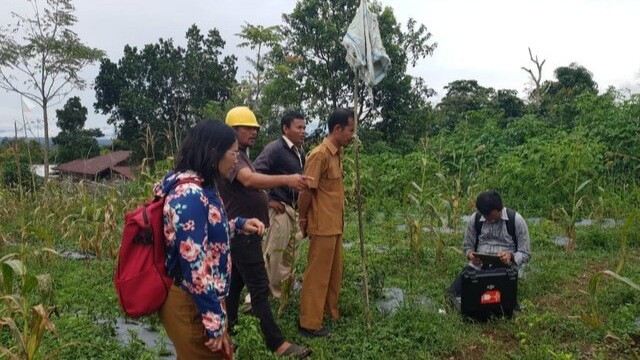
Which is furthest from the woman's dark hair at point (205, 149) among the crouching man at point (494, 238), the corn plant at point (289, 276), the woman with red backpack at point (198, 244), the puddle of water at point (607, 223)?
the puddle of water at point (607, 223)

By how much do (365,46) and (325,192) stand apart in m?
1.08

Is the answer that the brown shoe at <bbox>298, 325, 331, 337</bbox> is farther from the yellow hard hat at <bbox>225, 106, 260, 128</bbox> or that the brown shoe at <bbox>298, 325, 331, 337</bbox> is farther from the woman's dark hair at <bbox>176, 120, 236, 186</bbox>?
the woman's dark hair at <bbox>176, 120, 236, 186</bbox>

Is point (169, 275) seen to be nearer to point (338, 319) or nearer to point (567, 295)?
point (338, 319)

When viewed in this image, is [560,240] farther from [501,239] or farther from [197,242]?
[197,242]

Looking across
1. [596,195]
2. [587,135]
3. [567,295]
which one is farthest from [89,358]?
[587,135]

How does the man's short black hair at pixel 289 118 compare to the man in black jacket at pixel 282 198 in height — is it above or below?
above

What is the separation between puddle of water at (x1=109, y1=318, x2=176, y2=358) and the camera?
3615 mm

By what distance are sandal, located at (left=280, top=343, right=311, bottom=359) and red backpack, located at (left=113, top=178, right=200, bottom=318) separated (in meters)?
1.57

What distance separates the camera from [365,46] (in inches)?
146

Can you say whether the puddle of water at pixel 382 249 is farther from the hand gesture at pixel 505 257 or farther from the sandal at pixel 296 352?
the sandal at pixel 296 352

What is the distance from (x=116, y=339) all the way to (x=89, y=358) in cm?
33

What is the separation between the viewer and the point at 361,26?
3.72 m

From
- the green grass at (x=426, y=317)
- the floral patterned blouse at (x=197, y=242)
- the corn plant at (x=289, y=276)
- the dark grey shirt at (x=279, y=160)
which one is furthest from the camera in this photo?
the corn plant at (x=289, y=276)

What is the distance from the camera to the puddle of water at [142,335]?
3615mm
